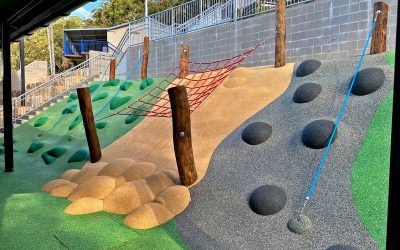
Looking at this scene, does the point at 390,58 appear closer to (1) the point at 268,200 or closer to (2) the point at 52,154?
(1) the point at 268,200

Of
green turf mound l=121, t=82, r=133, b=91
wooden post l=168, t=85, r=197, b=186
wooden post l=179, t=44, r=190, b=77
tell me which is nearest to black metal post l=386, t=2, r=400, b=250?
wooden post l=168, t=85, r=197, b=186

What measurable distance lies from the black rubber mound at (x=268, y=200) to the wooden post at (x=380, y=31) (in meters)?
3.31

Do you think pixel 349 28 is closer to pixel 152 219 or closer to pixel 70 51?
pixel 152 219

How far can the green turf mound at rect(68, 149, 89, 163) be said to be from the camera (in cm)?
654

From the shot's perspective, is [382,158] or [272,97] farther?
[272,97]

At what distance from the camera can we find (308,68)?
5930 millimetres

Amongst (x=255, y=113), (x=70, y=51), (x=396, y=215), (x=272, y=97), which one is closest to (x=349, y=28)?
(x=272, y=97)

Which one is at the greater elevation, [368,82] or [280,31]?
[280,31]

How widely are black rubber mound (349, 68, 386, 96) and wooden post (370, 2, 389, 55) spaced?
3.21 ft

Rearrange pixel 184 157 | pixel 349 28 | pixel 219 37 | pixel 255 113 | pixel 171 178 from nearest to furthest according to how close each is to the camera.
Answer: pixel 184 157 → pixel 171 178 → pixel 255 113 → pixel 349 28 → pixel 219 37

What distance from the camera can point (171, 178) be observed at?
4551mm

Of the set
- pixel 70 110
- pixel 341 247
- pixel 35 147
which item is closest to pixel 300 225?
pixel 341 247

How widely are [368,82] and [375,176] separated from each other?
168 cm

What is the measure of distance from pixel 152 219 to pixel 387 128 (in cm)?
285
